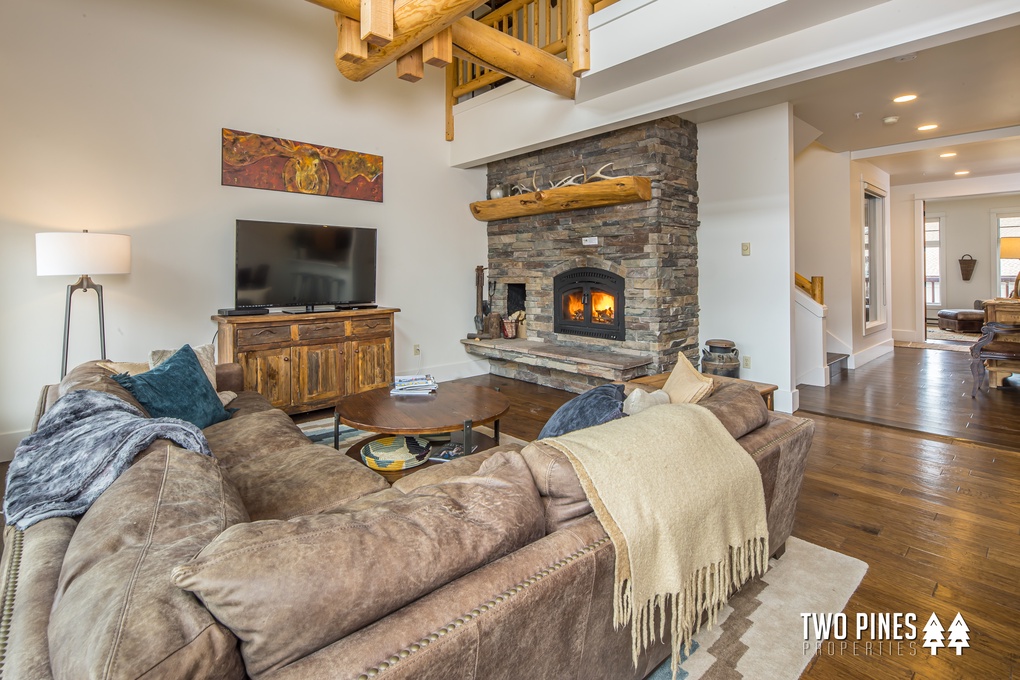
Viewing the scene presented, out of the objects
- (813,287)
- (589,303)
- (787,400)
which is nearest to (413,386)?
(589,303)

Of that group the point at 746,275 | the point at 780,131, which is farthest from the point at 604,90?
the point at 746,275

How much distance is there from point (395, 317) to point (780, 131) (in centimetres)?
393

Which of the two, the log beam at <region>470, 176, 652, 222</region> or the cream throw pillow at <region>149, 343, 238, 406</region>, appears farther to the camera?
the log beam at <region>470, 176, 652, 222</region>

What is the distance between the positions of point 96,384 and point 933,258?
42.2 feet

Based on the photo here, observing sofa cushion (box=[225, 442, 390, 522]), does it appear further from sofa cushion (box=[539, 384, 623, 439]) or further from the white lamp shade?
the white lamp shade

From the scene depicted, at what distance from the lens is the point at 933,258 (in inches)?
398

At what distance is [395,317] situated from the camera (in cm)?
543

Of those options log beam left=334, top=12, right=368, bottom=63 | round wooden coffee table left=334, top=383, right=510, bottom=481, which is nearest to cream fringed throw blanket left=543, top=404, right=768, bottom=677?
round wooden coffee table left=334, top=383, right=510, bottom=481

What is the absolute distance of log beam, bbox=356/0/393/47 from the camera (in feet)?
9.48

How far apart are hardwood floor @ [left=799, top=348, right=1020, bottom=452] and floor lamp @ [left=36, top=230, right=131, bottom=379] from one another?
17.1 ft

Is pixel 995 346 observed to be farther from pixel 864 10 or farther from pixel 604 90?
pixel 604 90

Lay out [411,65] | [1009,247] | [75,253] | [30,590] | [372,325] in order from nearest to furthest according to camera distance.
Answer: [30,590] < [75,253] < [411,65] < [372,325] < [1009,247]

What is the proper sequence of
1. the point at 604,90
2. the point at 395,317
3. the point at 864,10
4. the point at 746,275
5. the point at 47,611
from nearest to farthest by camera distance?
the point at 47,611 < the point at 864,10 < the point at 604,90 < the point at 746,275 < the point at 395,317

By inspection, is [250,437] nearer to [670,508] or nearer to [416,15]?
[670,508]
